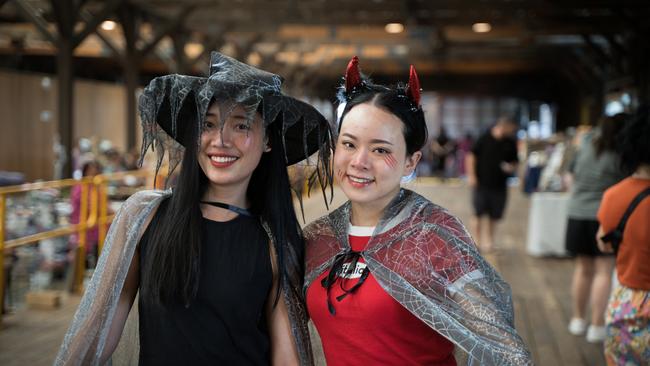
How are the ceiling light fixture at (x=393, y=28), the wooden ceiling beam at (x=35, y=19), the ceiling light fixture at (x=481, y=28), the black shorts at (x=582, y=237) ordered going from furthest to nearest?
the ceiling light fixture at (x=481, y=28) < the ceiling light fixture at (x=393, y=28) < the wooden ceiling beam at (x=35, y=19) < the black shorts at (x=582, y=237)

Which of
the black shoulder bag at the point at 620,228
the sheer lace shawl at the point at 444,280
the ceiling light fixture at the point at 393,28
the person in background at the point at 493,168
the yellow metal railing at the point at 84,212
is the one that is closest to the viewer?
the sheer lace shawl at the point at 444,280

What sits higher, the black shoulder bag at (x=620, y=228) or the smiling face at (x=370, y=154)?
the smiling face at (x=370, y=154)

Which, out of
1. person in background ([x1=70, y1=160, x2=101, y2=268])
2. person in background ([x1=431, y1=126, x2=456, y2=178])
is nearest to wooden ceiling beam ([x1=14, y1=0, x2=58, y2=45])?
person in background ([x1=70, y1=160, x2=101, y2=268])

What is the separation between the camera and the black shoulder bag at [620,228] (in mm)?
3188

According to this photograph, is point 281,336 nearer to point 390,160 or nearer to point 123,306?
point 123,306

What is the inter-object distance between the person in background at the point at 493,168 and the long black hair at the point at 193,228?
5.98 meters

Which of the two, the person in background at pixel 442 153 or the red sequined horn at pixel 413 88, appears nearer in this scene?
the red sequined horn at pixel 413 88

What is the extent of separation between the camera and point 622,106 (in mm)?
13359

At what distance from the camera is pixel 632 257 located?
10.4 ft

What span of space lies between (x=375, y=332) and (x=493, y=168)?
6.22 metres

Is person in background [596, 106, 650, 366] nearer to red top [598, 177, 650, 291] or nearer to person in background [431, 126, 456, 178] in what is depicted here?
red top [598, 177, 650, 291]

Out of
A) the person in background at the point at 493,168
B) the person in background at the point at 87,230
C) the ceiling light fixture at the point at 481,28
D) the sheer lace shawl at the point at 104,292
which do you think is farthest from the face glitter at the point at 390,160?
the ceiling light fixture at the point at 481,28

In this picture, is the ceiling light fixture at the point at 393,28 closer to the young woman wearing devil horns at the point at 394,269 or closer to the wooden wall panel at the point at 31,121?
the wooden wall panel at the point at 31,121

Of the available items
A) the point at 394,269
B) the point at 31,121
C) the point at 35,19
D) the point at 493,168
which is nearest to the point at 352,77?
the point at 394,269
